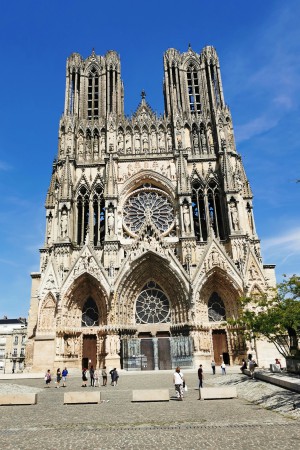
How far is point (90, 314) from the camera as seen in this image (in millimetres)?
27984

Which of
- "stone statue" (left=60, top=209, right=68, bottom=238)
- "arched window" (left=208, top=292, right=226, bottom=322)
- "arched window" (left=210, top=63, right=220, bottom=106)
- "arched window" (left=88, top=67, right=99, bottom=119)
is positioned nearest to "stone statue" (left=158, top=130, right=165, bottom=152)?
"arched window" (left=210, top=63, right=220, bottom=106)

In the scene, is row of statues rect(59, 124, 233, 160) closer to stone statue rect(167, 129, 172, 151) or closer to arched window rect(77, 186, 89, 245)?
stone statue rect(167, 129, 172, 151)

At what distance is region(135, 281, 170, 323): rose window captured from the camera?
28.0 metres

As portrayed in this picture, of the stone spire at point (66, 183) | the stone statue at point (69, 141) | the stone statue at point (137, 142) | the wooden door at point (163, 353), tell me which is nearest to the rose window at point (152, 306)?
the wooden door at point (163, 353)

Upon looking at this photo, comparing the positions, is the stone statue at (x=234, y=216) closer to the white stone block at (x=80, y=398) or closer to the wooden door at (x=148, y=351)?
the wooden door at (x=148, y=351)

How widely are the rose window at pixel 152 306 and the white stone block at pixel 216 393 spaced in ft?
50.1

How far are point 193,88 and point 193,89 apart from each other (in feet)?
0.38

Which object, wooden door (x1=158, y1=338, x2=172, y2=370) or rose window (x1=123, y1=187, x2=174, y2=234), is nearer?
wooden door (x1=158, y1=338, x2=172, y2=370)

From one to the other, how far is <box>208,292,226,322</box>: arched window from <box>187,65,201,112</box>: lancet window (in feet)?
60.4

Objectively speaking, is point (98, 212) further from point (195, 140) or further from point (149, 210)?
point (195, 140)

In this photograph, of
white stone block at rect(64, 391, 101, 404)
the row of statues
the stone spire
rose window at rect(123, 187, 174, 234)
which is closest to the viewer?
white stone block at rect(64, 391, 101, 404)

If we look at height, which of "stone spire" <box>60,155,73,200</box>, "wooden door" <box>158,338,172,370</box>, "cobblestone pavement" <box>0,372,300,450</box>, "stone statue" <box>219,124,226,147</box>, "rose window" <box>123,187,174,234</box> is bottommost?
"cobblestone pavement" <box>0,372,300,450</box>

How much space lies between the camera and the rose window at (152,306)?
28.0 m

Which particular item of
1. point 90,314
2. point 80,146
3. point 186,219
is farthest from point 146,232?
point 80,146
